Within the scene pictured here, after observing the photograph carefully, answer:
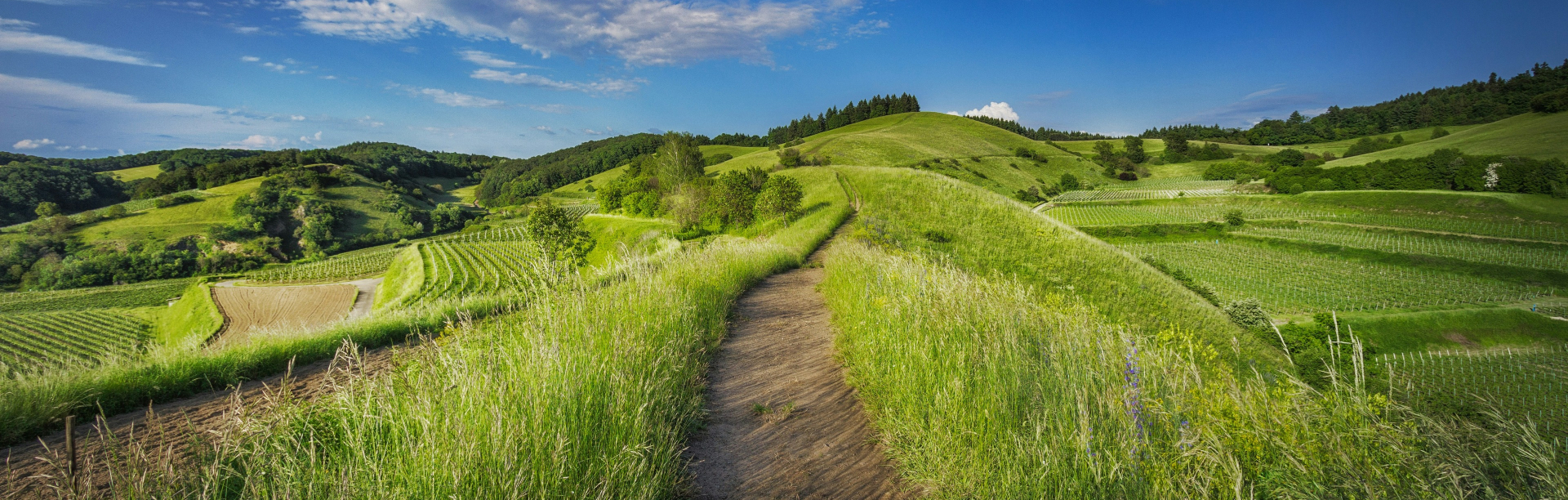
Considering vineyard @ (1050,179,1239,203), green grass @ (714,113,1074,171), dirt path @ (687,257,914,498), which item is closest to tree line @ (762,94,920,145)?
green grass @ (714,113,1074,171)

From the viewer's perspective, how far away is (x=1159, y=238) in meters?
63.5

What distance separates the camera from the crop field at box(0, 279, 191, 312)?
189 ft

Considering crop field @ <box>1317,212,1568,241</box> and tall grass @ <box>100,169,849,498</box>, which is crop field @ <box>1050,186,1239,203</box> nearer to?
crop field @ <box>1317,212,1568,241</box>

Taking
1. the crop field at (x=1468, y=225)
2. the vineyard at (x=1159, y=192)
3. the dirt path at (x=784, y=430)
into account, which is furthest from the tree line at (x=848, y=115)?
the dirt path at (x=784, y=430)

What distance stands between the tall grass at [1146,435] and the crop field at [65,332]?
59747 millimetres

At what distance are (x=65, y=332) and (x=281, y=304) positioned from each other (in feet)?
46.1

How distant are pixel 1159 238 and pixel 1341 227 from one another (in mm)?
19411

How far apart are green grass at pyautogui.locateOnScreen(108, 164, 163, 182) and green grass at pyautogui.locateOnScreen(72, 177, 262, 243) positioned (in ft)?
176

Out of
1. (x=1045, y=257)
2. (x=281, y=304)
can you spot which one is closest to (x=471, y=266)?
(x=281, y=304)

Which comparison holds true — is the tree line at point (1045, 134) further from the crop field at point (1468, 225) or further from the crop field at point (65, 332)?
the crop field at point (65, 332)

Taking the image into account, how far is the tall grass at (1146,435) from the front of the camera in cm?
269

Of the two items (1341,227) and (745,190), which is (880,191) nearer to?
(745,190)

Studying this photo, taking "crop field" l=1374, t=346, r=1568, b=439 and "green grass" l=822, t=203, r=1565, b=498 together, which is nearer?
"green grass" l=822, t=203, r=1565, b=498

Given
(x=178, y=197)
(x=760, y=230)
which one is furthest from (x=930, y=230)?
(x=178, y=197)
